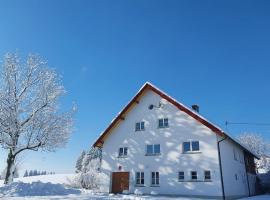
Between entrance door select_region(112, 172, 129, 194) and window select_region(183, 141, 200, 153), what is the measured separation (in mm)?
6522

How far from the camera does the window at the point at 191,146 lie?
23.9m

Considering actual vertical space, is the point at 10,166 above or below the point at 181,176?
above

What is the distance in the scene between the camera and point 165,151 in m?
25.2

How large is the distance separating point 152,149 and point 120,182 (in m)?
4.78

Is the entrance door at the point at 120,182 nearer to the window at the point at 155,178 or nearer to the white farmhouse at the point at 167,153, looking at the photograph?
the white farmhouse at the point at 167,153

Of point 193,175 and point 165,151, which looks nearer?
point 193,175

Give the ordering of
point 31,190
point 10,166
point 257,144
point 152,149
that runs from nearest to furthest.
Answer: point 31,190 → point 10,166 → point 152,149 → point 257,144

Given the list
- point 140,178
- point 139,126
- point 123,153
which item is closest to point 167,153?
point 140,178

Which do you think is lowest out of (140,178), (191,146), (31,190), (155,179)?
(31,190)

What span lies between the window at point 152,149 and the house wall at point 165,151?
323 mm

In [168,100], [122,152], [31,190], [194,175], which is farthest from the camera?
[122,152]

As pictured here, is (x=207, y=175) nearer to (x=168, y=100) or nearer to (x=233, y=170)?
(x=233, y=170)

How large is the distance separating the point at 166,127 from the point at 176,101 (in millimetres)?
2764

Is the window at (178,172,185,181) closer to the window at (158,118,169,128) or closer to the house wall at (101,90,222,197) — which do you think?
the house wall at (101,90,222,197)
